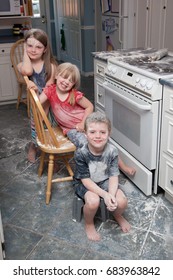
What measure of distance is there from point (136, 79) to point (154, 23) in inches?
66.2

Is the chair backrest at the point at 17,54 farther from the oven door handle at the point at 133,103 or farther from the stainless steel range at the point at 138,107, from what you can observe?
the oven door handle at the point at 133,103

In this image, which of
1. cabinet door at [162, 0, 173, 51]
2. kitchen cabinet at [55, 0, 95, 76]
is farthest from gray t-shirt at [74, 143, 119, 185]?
kitchen cabinet at [55, 0, 95, 76]

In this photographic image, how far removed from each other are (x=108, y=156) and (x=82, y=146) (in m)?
0.16

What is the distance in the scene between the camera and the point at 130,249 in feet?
5.88

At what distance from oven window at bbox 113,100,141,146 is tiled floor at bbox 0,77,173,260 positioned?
386 mm

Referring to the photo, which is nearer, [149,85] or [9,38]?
[149,85]

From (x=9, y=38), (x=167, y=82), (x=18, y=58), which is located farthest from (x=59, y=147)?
(x=9, y=38)

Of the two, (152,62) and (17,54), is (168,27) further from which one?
(17,54)

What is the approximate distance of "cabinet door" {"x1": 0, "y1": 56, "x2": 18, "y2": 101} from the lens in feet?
13.6

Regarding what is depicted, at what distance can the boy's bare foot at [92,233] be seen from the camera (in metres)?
1.87

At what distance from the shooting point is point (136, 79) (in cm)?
212
